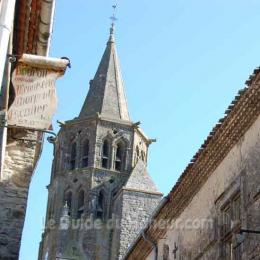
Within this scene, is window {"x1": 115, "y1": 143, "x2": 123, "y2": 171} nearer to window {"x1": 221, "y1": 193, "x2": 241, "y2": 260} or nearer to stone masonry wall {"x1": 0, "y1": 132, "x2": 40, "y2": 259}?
window {"x1": 221, "y1": 193, "x2": 241, "y2": 260}

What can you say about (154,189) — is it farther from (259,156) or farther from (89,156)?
(259,156)

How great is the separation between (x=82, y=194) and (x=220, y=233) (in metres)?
30.5

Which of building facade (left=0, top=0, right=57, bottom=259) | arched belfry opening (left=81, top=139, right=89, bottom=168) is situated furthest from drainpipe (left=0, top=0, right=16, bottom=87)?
arched belfry opening (left=81, top=139, right=89, bottom=168)

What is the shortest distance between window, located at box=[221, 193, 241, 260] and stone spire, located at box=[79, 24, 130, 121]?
105 ft

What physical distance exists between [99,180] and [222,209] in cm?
3013

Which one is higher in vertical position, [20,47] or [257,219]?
[20,47]

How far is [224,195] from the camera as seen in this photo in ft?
42.8

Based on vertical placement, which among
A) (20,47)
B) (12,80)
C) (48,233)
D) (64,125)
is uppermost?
(64,125)

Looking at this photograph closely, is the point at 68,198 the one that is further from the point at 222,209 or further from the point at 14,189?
the point at 14,189

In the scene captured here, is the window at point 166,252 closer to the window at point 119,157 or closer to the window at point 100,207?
the window at point 100,207

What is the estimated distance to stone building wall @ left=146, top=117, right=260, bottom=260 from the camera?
1161cm

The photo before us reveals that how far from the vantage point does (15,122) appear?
9211 mm

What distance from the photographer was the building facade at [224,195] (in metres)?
11.6

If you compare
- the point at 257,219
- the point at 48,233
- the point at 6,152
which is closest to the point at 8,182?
the point at 6,152
